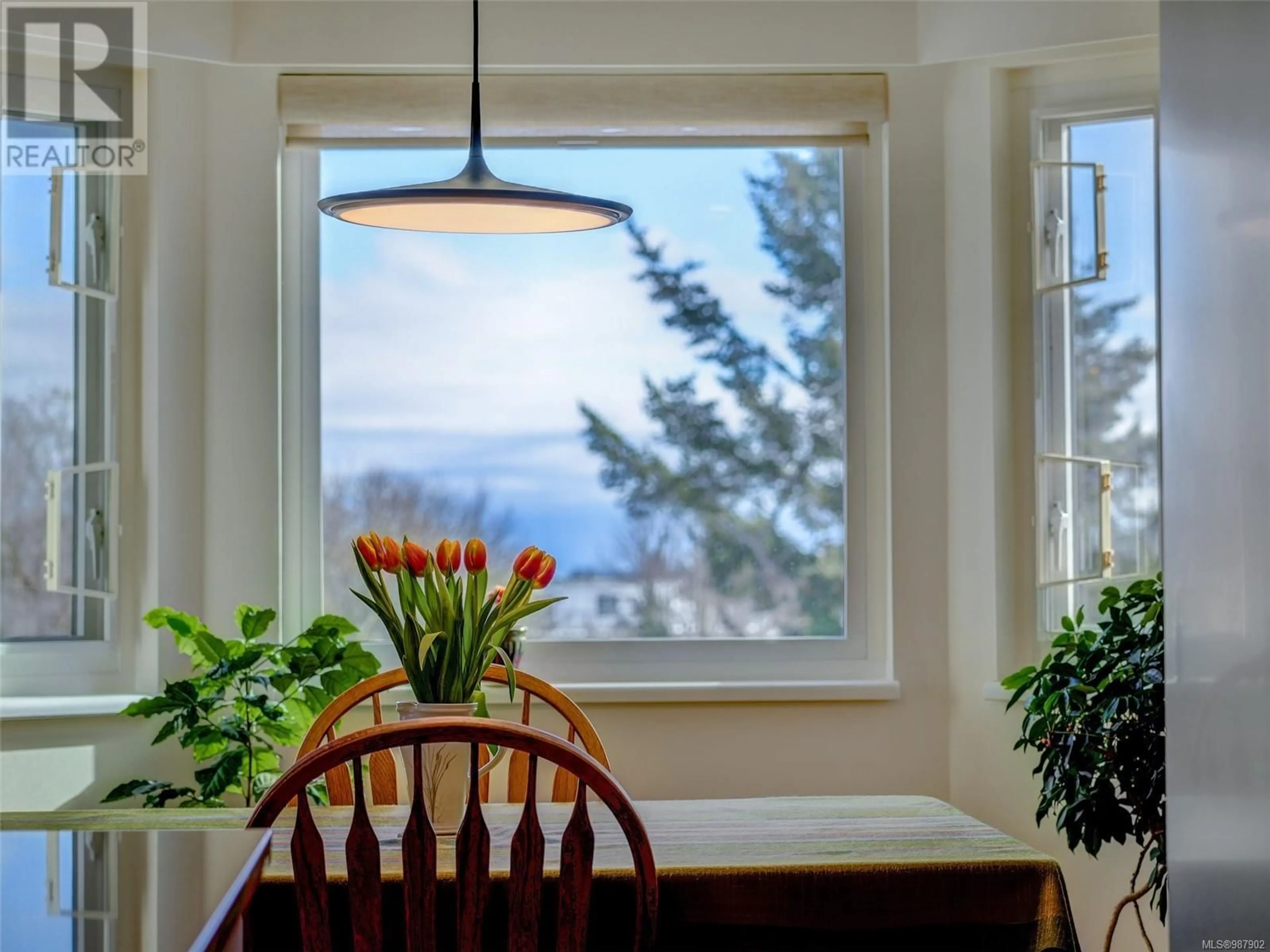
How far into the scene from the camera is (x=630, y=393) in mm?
3303

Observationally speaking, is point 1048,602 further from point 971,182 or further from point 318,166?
point 318,166

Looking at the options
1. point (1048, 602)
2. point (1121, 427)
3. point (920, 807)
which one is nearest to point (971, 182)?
point (1121, 427)

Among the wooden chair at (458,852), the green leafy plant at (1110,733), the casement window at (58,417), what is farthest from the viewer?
the casement window at (58,417)

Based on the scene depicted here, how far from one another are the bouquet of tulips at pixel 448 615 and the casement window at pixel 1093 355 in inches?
62.6

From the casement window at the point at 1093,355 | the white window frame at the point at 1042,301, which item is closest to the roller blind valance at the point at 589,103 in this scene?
the white window frame at the point at 1042,301

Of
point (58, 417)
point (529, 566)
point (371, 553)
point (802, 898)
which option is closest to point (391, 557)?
point (371, 553)

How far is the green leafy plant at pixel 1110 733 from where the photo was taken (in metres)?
2.43

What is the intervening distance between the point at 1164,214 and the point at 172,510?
2449 mm

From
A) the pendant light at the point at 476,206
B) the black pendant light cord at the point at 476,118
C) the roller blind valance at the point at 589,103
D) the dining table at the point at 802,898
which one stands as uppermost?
the roller blind valance at the point at 589,103

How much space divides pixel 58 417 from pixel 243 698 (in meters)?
0.85

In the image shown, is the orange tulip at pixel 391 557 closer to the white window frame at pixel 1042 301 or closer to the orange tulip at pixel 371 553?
the orange tulip at pixel 371 553

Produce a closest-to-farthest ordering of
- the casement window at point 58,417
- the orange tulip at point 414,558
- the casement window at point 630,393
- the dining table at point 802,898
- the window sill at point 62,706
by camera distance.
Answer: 1. the dining table at point 802,898
2. the orange tulip at point 414,558
3. the window sill at point 62,706
4. the casement window at point 58,417
5. the casement window at point 630,393

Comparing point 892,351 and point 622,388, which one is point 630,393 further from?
point 892,351

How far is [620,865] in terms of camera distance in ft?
5.95
